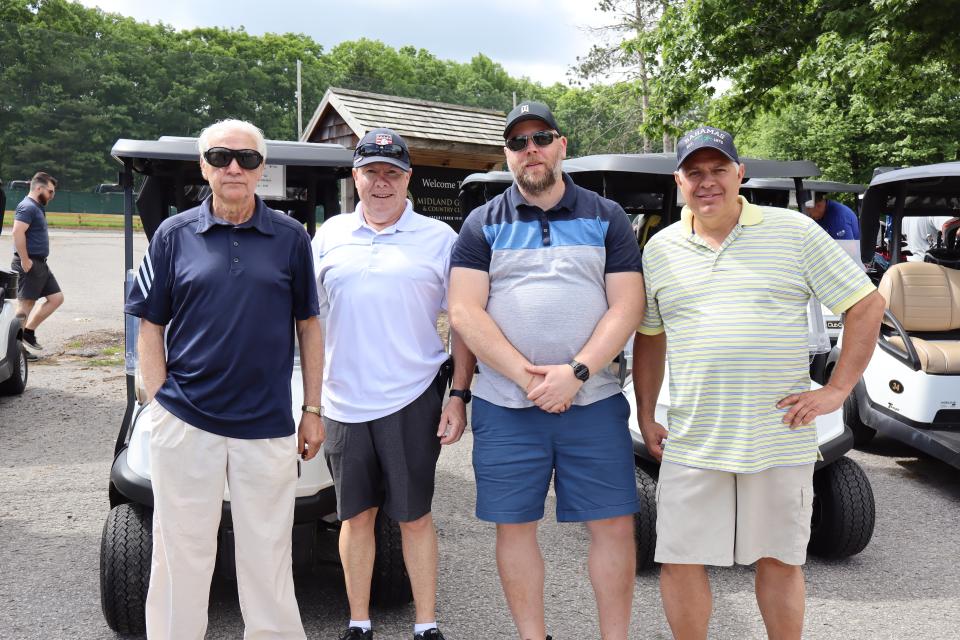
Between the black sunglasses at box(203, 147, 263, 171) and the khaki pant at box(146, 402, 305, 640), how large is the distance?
76cm

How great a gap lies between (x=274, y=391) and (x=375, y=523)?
83 cm

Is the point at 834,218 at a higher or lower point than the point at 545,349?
higher

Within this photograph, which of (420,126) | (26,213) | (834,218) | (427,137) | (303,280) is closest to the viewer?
(303,280)

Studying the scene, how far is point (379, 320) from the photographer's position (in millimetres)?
2742

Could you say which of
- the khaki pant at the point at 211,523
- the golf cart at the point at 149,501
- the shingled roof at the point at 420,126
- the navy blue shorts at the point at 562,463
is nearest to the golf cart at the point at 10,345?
the golf cart at the point at 149,501

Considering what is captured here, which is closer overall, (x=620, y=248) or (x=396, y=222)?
(x=620, y=248)

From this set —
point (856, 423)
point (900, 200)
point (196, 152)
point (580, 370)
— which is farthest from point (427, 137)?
point (580, 370)

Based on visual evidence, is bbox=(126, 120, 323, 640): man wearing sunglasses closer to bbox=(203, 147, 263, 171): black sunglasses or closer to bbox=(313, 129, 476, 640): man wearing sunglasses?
bbox=(203, 147, 263, 171): black sunglasses

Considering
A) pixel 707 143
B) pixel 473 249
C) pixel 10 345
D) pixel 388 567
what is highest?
pixel 707 143

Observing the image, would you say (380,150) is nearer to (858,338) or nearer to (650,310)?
(650,310)

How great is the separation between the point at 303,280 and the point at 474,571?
1.72 metres

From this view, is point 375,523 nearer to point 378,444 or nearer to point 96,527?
point 378,444

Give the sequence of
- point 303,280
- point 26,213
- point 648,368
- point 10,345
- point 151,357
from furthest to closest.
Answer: point 26,213, point 10,345, point 648,368, point 303,280, point 151,357

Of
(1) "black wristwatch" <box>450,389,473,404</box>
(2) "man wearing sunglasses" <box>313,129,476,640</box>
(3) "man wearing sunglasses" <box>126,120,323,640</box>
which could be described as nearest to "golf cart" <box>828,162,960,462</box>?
(1) "black wristwatch" <box>450,389,473,404</box>
